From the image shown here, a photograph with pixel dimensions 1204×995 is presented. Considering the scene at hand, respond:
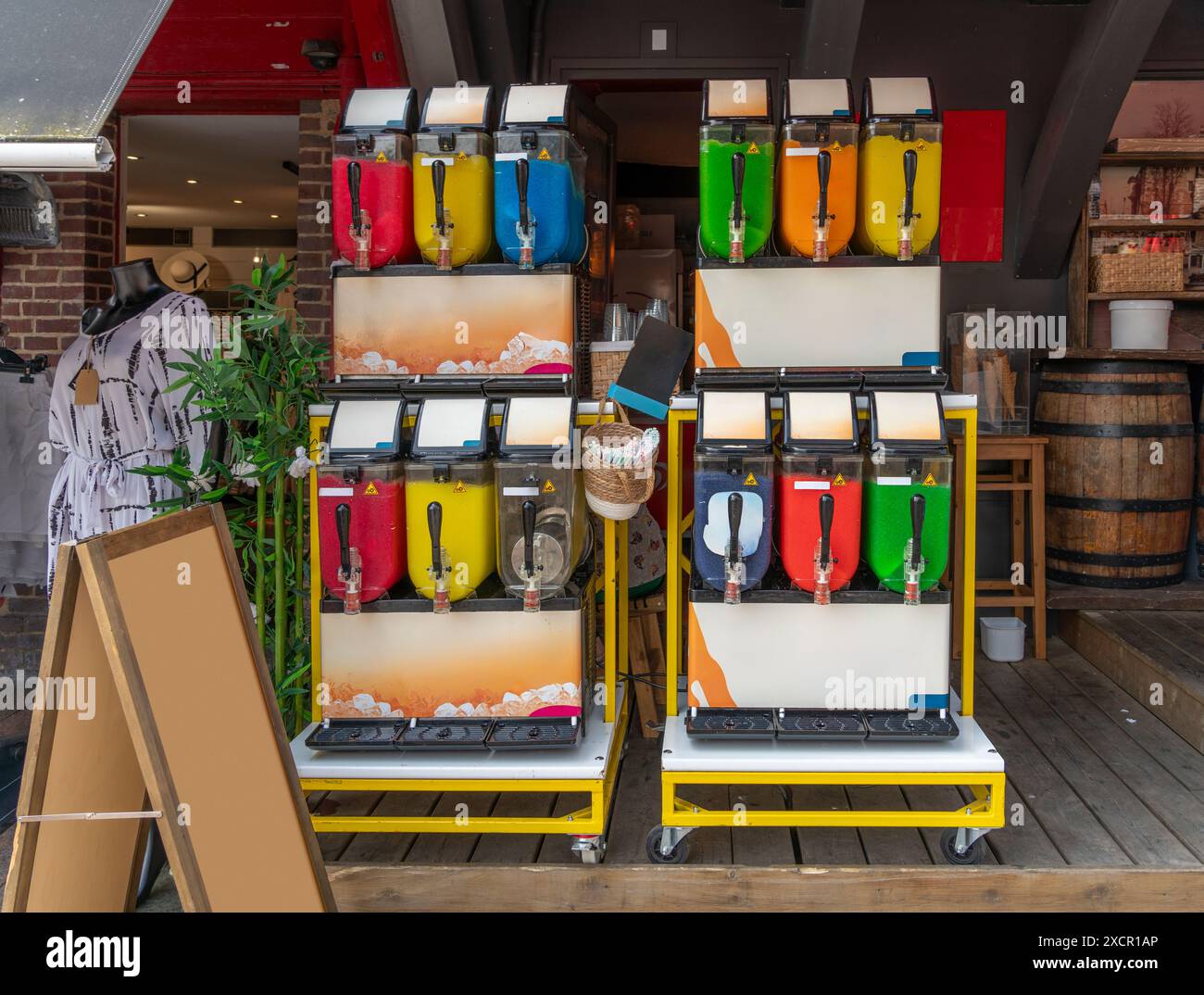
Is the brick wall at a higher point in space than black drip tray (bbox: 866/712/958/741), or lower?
higher

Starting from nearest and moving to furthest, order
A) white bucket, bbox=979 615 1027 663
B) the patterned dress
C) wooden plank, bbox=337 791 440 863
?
wooden plank, bbox=337 791 440 863 → the patterned dress → white bucket, bbox=979 615 1027 663

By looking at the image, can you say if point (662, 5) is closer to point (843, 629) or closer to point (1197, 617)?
point (843, 629)

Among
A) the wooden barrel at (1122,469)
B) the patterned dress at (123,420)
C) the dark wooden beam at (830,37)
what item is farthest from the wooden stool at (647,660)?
the dark wooden beam at (830,37)

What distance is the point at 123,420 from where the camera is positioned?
334 centimetres

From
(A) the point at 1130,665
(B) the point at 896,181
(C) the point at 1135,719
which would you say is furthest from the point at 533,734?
(A) the point at 1130,665

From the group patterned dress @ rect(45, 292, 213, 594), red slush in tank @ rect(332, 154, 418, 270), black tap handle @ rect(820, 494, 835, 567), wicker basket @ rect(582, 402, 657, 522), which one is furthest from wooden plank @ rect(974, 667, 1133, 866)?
patterned dress @ rect(45, 292, 213, 594)

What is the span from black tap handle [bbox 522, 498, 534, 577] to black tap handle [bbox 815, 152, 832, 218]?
3.41 feet

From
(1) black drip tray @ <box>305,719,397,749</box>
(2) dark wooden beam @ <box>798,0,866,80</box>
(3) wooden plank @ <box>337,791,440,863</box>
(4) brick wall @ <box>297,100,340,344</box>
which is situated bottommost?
(3) wooden plank @ <box>337,791,440,863</box>

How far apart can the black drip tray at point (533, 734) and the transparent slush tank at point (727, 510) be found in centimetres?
53

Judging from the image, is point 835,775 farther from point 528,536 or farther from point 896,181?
point 896,181

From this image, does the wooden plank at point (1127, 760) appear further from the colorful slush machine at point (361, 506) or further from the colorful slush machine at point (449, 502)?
the colorful slush machine at point (361, 506)

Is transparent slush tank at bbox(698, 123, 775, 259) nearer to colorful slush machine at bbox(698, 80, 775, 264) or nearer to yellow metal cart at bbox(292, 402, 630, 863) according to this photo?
colorful slush machine at bbox(698, 80, 775, 264)

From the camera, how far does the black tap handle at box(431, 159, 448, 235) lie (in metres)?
2.74
